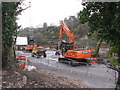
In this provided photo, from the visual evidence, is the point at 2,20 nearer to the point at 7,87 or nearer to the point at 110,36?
the point at 7,87

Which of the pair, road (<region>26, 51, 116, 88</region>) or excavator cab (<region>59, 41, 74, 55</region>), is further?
excavator cab (<region>59, 41, 74, 55</region>)

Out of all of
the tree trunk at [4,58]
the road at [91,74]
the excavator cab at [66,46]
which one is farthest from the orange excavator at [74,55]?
the tree trunk at [4,58]

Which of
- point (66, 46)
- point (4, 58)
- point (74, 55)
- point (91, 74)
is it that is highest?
point (66, 46)

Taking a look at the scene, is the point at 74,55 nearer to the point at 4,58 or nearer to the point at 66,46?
the point at 66,46

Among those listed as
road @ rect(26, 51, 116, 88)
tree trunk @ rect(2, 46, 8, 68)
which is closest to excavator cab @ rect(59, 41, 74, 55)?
road @ rect(26, 51, 116, 88)

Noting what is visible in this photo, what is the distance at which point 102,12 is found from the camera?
12.8ft

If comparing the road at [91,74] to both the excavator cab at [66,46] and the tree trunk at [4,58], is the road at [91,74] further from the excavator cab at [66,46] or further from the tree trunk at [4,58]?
the tree trunk at [4,58]

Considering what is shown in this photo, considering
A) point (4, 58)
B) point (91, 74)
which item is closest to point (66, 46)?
point (91, 74)

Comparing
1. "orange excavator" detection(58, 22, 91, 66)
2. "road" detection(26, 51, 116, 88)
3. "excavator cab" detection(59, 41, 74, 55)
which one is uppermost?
"excavator cab" detection(59, 41, 74, 55)

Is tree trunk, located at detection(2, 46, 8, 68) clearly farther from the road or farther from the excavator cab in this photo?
the excavator cab

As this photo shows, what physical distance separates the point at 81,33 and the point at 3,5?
3778cm

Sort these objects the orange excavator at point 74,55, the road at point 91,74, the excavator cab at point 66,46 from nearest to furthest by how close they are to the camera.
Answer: the road at point 91,74 < the orange excavator at point 74,55 < the excavator cab at point 66,46

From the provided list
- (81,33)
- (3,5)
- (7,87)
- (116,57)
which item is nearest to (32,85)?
(7,87)

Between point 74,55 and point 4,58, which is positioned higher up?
point 4,58
